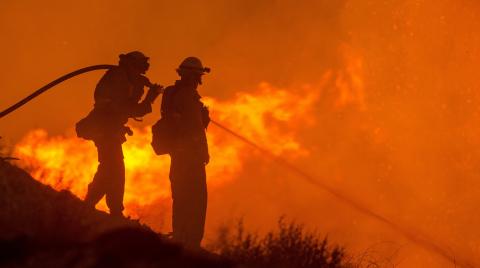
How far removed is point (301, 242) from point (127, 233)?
9.67ft

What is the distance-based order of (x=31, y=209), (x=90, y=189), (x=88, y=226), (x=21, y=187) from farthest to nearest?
1. (x=90, y=189)
2. (x=21, y=187)
3. (x=31, y=209)
4. (x=88, y=226)

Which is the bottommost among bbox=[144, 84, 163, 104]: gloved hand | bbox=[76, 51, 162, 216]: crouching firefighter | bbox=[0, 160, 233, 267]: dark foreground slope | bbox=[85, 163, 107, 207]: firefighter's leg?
bbox=[0, 160, 233, 267]: dark foreground slope

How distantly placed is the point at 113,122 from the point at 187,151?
1054mm

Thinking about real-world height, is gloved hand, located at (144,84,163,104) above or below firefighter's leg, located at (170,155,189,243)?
above

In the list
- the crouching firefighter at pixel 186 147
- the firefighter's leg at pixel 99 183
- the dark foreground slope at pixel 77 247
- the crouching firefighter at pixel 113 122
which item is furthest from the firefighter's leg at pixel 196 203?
the dark foreground slope at pixel 77 247

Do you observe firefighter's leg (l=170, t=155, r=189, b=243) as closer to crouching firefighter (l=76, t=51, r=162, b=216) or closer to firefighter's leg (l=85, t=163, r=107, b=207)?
crouching firefighter (l=76, t=51, r=162, b=216)

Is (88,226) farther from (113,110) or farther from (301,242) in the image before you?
(113,110)

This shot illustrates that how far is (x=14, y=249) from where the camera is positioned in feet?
19.2

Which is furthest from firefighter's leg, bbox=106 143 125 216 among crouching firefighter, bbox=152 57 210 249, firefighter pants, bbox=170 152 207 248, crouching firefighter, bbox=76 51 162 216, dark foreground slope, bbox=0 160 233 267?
dark foreground slope, bbox=0 160 233 267

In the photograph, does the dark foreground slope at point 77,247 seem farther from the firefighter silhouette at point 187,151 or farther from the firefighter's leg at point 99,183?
the firefighter silhouette at point 187,151

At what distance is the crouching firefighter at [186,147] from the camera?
10914 mm

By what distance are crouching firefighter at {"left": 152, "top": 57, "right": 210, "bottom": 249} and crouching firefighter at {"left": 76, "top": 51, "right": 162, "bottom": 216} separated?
0.38 metres

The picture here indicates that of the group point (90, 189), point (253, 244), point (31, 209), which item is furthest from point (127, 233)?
point (90, 189)

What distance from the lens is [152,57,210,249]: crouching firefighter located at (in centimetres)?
1091
